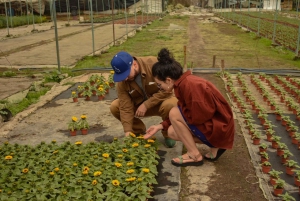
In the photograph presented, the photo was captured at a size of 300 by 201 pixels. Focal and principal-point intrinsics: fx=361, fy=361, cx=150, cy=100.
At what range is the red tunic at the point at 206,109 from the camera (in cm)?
334

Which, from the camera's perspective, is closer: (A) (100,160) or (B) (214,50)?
(A) (100,160)

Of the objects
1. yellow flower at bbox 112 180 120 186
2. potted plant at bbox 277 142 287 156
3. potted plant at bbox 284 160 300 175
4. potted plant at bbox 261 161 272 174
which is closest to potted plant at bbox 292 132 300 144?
potted plant at bbox 277 142 287 156

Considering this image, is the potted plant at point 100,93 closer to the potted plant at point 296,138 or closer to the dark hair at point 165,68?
the dark hair at point 165,68

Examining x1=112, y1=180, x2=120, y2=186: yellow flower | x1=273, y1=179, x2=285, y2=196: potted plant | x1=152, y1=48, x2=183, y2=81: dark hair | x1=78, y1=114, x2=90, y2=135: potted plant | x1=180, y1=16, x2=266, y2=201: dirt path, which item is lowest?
x1=180, y1=16, x2=266, y2=201: dirt path

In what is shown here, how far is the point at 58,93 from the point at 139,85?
320 cm

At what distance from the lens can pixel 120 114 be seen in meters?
4.08

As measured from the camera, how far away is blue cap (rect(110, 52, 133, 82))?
3.61 metres

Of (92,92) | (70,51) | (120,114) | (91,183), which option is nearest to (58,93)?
(92,92)

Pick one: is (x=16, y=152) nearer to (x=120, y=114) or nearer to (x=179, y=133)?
(x=120, y=114)

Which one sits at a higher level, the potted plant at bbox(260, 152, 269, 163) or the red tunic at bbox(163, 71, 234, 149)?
the red tunic at bbox(163, 71, 234, 149)

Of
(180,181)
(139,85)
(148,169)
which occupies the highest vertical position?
(139,85)

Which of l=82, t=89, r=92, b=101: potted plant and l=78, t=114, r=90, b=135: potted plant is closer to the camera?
l=78, t=114, r=90, b=135: potted plant

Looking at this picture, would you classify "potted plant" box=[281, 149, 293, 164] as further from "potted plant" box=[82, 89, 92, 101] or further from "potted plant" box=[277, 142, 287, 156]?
"potted plant" box=[82, 89, 92, 101]

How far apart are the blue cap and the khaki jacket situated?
0.24 m
